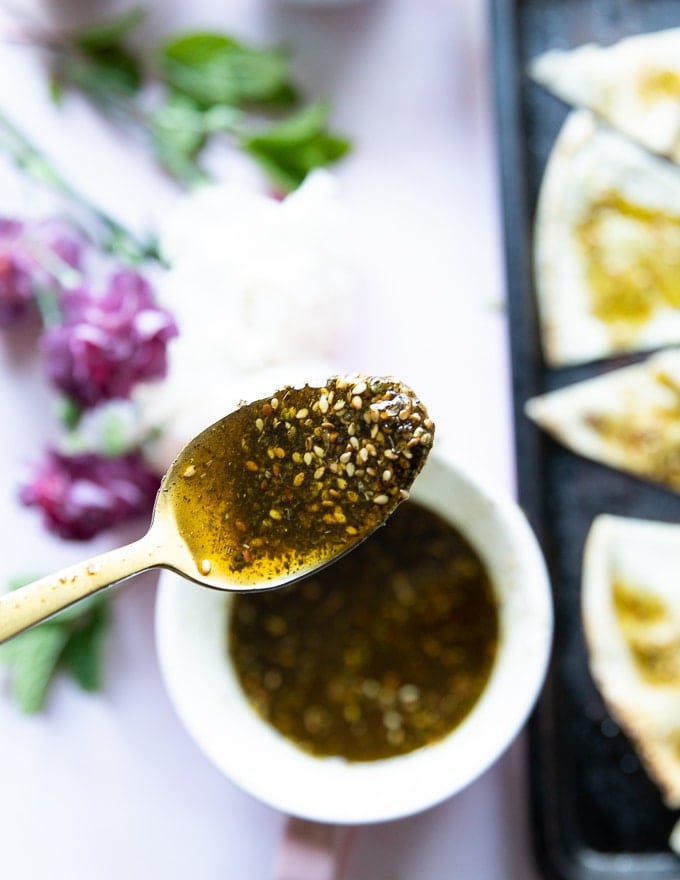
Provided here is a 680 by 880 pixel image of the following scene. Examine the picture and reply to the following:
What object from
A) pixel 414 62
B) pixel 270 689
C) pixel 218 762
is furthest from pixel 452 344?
pixel 218 762

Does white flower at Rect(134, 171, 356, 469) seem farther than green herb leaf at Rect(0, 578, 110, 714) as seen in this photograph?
No

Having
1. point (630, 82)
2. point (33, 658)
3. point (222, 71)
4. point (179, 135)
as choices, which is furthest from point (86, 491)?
point (630, 82)

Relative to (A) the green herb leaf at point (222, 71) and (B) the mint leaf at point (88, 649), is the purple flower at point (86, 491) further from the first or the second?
(A) the green herb leaf at point (222, 71)

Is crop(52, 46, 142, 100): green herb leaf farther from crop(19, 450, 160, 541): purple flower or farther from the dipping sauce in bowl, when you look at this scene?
the dipping sauce in bowl

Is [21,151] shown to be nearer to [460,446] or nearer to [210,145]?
[210,145]

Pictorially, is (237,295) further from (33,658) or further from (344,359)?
(33,658)

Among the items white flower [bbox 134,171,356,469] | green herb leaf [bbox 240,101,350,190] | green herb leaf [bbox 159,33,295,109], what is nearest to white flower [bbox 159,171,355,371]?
white flower [bbox 134,171,356,469]
